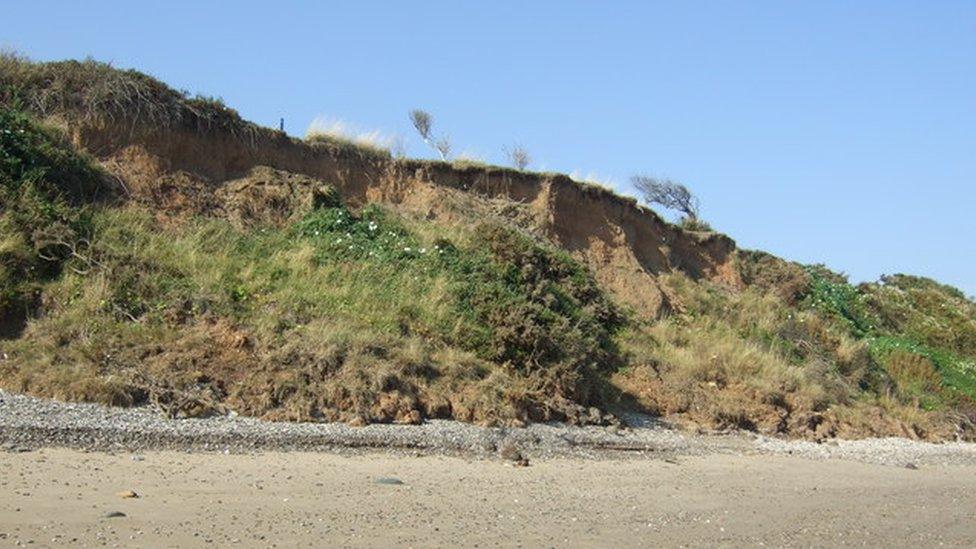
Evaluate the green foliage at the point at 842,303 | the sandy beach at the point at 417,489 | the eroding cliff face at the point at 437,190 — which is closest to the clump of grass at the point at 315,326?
the sandy beach at the point at 417,489

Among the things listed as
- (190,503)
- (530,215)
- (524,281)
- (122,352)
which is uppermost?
(530,215)

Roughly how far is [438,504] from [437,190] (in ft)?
41.8

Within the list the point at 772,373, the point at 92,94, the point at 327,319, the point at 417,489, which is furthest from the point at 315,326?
the point at 772,373

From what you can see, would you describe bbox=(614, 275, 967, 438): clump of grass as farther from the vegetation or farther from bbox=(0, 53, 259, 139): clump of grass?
bbox=(0, 53, 259, 139): clump of grass

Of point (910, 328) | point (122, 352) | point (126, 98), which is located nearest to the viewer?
point (122, 352)

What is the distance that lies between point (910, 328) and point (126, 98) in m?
24.9

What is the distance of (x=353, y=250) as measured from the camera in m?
17.6

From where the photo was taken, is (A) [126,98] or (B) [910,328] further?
(B) [910,328]

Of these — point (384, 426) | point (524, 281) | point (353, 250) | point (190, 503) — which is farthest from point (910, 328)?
point (190, 503)

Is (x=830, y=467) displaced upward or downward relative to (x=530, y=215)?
downward

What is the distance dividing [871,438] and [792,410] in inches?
63.0

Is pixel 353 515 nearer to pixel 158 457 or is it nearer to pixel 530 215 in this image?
pixel 158 457

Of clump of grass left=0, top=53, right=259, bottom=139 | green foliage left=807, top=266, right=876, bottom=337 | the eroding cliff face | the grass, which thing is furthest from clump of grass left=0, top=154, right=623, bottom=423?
green foliage left=807, top=266, right=876, bottom=337

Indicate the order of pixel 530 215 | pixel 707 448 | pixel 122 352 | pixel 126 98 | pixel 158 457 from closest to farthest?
pixel 158 457 → pixel 122 352 → pixel 707 448 → pixel 126 98 → pixel 530 215
